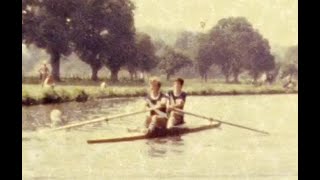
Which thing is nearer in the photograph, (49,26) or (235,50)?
(49,26)

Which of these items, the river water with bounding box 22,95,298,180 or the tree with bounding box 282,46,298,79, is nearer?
the river water with bounding box 22,95,298,180

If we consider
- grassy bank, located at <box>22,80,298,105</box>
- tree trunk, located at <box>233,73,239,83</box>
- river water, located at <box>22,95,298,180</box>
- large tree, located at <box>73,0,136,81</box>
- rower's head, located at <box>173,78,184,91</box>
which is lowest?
river water, located at <box>22,95,298,180</box>

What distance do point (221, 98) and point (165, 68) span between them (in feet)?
0.72

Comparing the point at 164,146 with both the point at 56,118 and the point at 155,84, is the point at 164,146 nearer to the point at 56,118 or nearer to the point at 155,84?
the point at 155,84

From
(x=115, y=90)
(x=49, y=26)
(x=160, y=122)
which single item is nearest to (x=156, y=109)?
(x=160, y=122)

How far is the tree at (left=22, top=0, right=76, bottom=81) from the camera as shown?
235 centimetres

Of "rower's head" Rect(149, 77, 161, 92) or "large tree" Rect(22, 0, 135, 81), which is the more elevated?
"large tree" Rect(22, 0, 135, 81)

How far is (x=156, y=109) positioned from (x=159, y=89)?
0.07m

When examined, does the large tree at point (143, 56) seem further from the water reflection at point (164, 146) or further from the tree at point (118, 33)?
the water reflection at point (164, 146)

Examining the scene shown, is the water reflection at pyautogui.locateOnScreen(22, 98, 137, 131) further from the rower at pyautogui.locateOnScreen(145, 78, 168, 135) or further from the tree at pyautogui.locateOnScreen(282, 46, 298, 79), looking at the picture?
the tree at pyautogui.locateOnScreen(282, 46, 298, 79)

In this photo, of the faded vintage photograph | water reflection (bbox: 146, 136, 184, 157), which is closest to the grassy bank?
the faded vintage photograph

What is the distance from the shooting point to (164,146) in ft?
7.97

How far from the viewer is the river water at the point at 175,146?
2.36 m

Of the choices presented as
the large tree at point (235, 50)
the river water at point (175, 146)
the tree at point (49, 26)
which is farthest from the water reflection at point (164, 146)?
the tree at point (49, 26)
